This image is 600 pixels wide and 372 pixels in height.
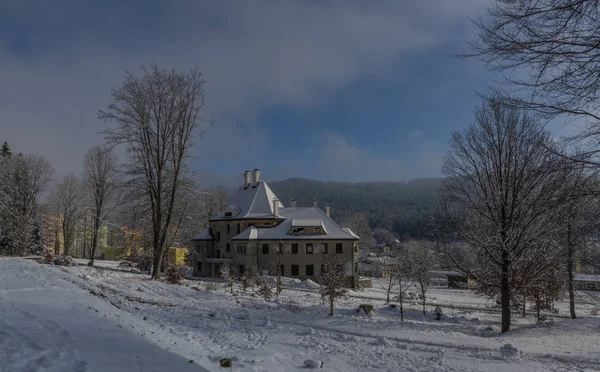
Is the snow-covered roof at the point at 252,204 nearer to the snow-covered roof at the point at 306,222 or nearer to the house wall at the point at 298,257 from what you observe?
the house wall at the point at 298,257

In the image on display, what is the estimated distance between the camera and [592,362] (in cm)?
1034

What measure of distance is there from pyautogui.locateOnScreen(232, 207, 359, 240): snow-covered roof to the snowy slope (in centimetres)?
3187

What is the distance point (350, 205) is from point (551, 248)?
151 metres

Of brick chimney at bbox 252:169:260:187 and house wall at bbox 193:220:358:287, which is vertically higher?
brick chimney at bbox 252:169:260:187

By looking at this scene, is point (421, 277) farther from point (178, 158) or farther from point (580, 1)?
point (580, 1)

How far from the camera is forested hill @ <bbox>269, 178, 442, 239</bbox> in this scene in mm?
140625

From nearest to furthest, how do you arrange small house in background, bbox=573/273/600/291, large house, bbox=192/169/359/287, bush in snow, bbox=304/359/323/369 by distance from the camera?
bush in snow, bbox=304/359/323/369 < small house in background, bbox=573/273/600/291 < large house, bbox=192/169/359/287

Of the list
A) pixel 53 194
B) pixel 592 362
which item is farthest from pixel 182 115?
pixel 53 194

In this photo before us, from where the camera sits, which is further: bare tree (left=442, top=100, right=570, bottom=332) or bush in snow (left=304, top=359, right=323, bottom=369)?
bare tree (left=442, top=100, right=570, bottom=332)

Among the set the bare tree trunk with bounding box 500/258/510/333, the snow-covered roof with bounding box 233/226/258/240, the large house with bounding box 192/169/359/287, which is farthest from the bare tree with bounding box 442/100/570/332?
the snow-covered roof with bounding box 233/226/258/240


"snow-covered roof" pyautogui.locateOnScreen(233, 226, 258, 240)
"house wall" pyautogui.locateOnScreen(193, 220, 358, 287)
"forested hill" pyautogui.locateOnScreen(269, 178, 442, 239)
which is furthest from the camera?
"forested hill" pyautogui.locateOnScreen(269, 178, 442, 239)

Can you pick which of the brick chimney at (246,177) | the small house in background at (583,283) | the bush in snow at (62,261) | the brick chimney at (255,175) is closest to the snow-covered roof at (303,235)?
the brick chimney at (255,175)

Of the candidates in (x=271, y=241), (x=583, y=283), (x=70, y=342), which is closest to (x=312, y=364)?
(x=70, y=342)

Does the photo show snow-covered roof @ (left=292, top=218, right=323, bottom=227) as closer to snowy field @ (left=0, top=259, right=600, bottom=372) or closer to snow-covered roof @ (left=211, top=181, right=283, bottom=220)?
snow-covered roof @ (left=211, top=181, right=283, bottom=220)
